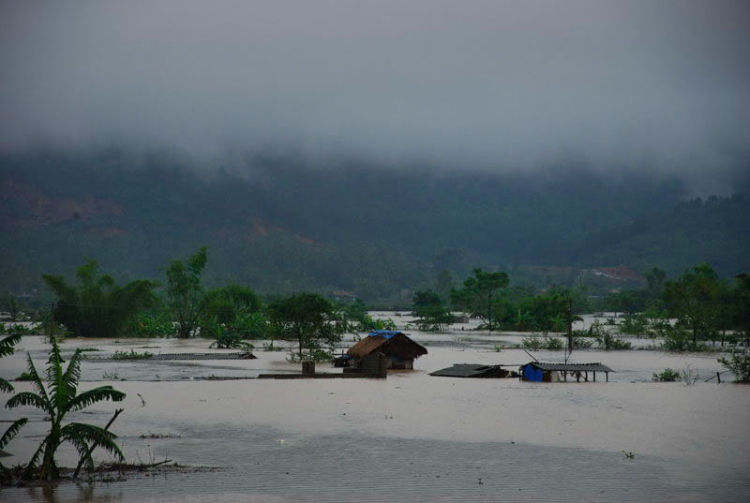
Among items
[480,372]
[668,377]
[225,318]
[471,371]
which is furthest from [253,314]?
[668,377]

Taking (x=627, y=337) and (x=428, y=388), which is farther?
(x=627, y=337)

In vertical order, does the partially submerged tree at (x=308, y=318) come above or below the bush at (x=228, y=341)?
above

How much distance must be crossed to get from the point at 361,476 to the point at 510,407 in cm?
993

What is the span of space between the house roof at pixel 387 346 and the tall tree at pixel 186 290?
28.8 meters

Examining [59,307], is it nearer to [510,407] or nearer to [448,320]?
[448,320]

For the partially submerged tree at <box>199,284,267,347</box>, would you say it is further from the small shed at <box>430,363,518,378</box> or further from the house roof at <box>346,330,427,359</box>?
the small shed at <box>430,363,518,378</box>

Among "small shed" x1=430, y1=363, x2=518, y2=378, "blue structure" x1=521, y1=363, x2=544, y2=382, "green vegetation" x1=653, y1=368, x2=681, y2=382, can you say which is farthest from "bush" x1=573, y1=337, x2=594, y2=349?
"blue structure" x1=521, y1=363, x2=544, y2=382

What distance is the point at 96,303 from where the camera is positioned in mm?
60781

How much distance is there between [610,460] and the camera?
17.2 m

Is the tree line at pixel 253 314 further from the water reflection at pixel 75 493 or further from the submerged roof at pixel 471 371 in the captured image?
the water reflection at pixel 75 493

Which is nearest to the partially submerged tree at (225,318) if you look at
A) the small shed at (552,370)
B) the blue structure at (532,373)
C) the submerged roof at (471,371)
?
the submerged roof at (471,371)

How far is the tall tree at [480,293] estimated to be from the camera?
86.9 metres

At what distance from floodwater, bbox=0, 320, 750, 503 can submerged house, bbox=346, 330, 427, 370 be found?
2.34m

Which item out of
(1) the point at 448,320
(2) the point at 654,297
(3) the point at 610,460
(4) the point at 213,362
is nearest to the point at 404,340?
(4) the point at 213,362
